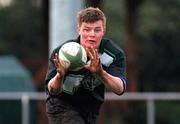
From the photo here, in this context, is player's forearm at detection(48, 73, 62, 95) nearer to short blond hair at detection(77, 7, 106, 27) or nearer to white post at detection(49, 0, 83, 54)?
short blond hair at detection(77, 7, 106, 27)

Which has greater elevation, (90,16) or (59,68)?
(90,16)

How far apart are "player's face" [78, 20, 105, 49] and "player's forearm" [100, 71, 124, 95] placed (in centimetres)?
32

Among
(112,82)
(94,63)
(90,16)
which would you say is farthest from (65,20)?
(94,63)

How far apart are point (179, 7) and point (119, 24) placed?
28.5ft

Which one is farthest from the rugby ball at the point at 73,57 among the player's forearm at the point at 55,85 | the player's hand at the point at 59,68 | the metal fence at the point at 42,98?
the metal fence at the point at 42,98

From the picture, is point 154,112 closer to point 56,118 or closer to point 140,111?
point 140,111

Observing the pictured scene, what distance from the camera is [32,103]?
1802 centimetres

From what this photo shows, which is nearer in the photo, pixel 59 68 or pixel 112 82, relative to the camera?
pixel 59 68

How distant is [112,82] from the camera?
23.2 ft

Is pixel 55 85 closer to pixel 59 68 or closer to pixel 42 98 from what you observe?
pixel 59 68

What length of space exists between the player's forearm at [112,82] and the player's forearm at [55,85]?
1.31 ft

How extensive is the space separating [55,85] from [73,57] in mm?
361

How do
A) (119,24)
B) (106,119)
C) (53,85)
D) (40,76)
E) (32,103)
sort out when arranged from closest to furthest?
(53,85), (32,103), (106,119), (40,76), (119,24)

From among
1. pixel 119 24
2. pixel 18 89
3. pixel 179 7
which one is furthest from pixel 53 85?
pixel 119 24
